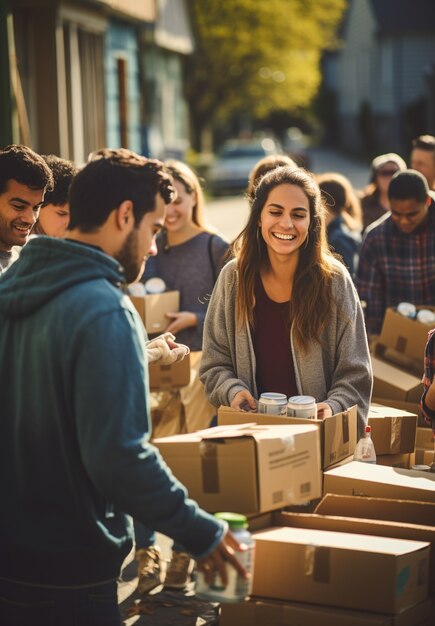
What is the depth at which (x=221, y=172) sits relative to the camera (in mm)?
35531

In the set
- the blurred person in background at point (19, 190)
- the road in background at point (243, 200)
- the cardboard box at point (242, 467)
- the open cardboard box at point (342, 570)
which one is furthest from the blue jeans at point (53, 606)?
the road in background at point (243, 200)

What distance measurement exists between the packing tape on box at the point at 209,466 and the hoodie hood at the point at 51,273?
2.76 ft

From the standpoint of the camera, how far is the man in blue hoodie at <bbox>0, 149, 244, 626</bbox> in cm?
294

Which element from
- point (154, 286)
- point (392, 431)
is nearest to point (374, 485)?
point (392, 431)

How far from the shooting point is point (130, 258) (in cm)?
318

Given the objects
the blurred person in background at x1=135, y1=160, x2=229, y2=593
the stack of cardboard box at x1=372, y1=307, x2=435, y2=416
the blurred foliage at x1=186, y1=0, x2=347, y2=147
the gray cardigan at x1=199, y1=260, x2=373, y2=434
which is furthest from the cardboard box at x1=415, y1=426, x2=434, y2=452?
the blurred foliage at x1=186, y1=0, x2=347, y2=147

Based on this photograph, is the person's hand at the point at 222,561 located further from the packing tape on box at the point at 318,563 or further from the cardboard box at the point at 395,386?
the cardboard box at the point at 395,386

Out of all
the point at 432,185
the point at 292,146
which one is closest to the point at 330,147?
the point at 292,146

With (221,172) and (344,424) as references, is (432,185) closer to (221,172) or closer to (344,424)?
(344,424)

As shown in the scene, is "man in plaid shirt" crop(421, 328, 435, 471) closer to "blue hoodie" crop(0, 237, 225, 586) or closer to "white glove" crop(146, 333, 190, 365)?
"white glove" crop(146, 333, 190, 365)

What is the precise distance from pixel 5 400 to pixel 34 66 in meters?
12.0

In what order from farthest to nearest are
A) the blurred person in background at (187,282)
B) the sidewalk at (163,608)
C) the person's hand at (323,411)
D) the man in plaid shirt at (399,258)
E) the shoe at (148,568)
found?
the man in plaid shirt at (399,258) → the blurred person in background at (187,282) → the shoe at (148,568) → the sidewalk at (163,608) → the person's hand at (323,411)

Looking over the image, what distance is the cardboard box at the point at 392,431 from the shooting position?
5.39 meters

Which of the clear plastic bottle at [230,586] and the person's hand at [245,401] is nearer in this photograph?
the clear plastic bottle at [230,586]
